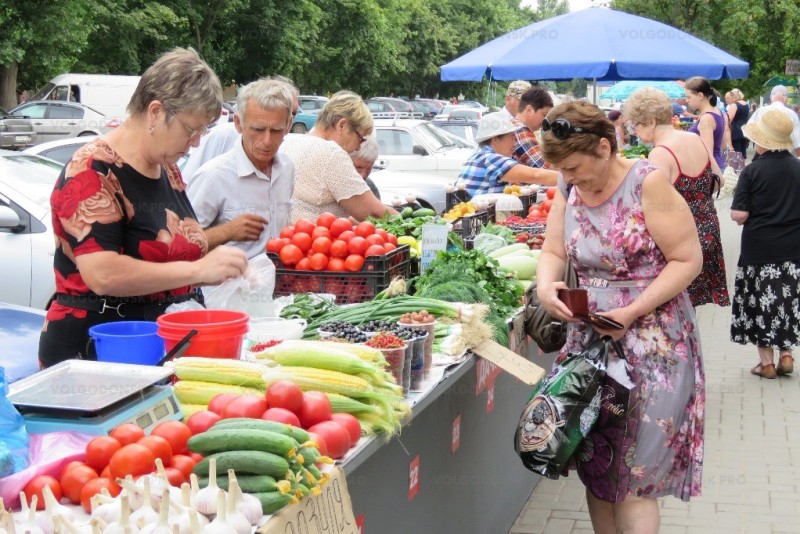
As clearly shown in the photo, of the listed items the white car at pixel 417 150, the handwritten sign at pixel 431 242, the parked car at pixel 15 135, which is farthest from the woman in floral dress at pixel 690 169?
the parked car at pixel 15 135

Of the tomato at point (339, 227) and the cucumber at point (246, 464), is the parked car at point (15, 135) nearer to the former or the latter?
the tomato at point (339, 227)

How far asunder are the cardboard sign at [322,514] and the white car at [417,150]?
13813 mm

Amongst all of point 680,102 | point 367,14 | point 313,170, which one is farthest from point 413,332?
point 367,14

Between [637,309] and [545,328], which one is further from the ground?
[637,309]

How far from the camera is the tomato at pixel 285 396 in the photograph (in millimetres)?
2494

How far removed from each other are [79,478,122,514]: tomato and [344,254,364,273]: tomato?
95.4 inches

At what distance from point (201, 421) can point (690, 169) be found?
5.34m

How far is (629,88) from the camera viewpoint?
102 ft

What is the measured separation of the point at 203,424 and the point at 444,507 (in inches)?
66.2

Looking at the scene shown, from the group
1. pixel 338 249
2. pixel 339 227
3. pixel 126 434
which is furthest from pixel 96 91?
pixel 126 434

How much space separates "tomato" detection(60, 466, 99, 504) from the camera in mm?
2098

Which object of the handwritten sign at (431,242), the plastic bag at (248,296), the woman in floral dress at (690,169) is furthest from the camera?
the woman in floral dress at (690,169)

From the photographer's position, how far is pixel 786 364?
303 inches

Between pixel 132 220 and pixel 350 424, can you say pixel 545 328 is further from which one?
pixel 132 220
